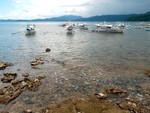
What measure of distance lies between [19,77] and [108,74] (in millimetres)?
12649

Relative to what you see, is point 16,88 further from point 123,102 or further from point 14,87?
point 123,102

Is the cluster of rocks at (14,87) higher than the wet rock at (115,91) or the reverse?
the reverse

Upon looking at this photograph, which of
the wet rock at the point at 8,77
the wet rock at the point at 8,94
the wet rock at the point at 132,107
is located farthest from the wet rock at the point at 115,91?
the wet rock at the point at 8,77

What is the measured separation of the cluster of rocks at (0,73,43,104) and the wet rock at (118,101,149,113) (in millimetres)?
10042

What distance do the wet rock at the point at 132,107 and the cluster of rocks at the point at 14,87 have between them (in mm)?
10042

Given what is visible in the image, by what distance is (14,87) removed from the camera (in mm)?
23656

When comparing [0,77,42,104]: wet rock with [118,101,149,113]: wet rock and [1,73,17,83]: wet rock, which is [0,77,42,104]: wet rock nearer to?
[1,73,17,83]: wet rock

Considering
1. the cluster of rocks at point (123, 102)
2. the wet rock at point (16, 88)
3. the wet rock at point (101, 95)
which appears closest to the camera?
the cluster of rocks at point (123, 102)

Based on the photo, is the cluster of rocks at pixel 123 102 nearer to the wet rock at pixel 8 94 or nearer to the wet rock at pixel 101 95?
the wet rock at pixel 101 95

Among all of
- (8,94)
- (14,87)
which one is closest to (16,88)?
(14,87)

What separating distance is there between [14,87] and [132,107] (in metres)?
13.7

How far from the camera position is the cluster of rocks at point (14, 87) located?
67.2 ft

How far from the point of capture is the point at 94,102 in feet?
61.7

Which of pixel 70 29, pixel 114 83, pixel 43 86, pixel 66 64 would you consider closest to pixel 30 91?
pixel 43 86
